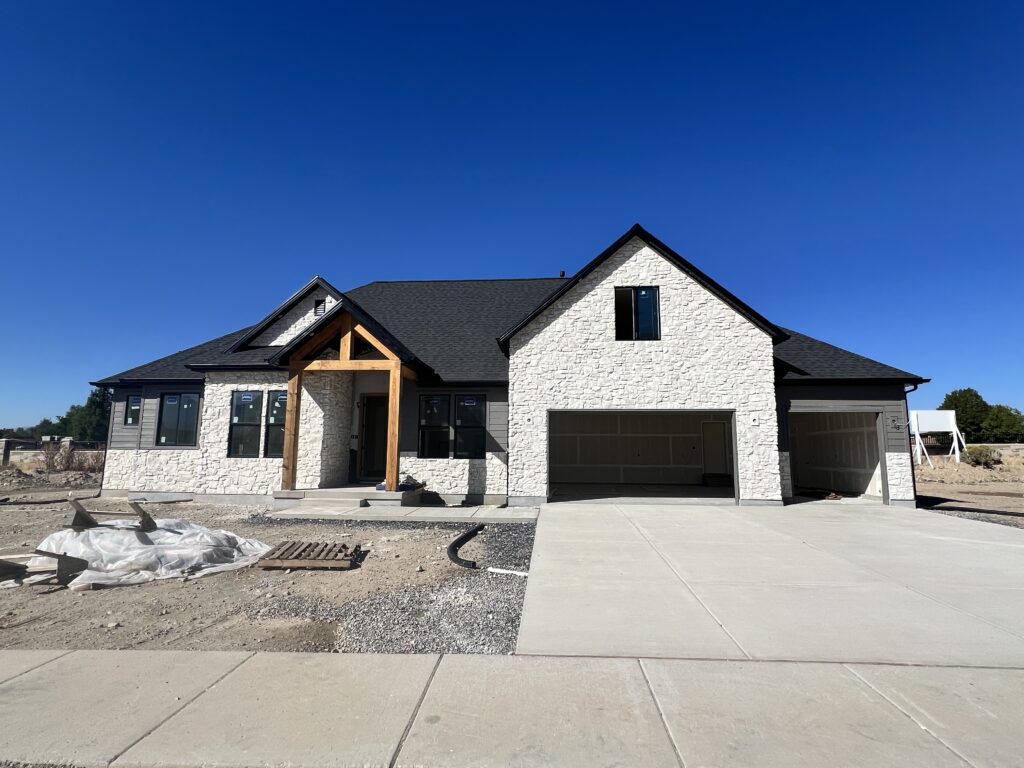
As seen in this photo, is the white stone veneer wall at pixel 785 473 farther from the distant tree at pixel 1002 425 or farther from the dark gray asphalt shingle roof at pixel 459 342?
the distant tree at pixel 1002 425

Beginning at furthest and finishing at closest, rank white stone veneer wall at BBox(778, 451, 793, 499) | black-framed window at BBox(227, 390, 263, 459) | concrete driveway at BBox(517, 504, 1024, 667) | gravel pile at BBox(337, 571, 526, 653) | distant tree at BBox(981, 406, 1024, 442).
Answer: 1. distant tree at BBox(981, 406, 1024, 442)
2. black-framed window at BBox(227, 390, 263, 459)
3. white stone veneer wall at BBox(778, 451, 793, 499)
4. gravel pile at BBox(337, 571, 526, 653)
5. concrete driveway at BBox(517, 504, 1024, 667)

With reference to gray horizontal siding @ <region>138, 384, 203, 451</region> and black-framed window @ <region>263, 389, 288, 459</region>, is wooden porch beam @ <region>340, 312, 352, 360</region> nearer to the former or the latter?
black-framed window @ <region>263, 389, 288, 459</region>

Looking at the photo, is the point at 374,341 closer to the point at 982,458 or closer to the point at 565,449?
the point at 565,449

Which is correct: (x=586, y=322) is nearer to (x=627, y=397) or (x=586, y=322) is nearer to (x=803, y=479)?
(x=627, y=397)

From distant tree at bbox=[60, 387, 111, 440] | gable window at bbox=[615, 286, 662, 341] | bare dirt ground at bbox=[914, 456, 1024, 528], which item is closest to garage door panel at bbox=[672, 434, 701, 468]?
bare dirt ground at bbox=[914, 456, 1024, 528]

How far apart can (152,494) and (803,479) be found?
2192 cm

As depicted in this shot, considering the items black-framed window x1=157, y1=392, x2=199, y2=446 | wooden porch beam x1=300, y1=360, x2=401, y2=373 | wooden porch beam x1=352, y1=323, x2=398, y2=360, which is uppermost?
wooden porch beam x1=352, y1=323, x2=398, y2=360

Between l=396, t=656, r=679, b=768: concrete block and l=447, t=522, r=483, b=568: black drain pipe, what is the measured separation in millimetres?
3035

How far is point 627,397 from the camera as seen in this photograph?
41.7 feet

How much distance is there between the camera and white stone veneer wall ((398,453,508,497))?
13336 millimetres

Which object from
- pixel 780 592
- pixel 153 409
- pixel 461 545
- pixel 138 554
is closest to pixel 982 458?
pixel 780 592

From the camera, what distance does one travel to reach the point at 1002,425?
46656 mm

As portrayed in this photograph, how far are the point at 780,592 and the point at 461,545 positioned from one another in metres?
4.74

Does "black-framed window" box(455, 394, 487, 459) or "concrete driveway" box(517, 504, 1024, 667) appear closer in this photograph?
"concrete driveway" box(517, 504, 1024, 667)
